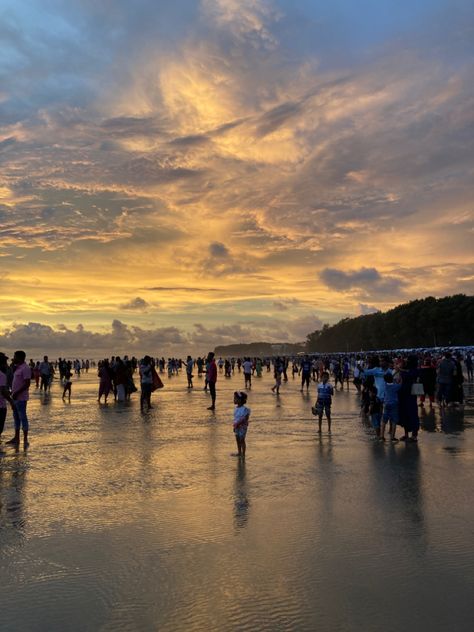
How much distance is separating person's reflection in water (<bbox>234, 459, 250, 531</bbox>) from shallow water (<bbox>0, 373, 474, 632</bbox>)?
3 cm

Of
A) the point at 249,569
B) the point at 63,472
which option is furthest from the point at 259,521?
the point at 63,472

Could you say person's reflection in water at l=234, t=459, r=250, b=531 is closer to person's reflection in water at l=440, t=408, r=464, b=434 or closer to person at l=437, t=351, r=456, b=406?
person's reflection in water at l=440, t=408, r=464, b=434

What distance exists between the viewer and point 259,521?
6.24 m

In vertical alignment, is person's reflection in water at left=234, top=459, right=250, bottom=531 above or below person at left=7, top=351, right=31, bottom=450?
below

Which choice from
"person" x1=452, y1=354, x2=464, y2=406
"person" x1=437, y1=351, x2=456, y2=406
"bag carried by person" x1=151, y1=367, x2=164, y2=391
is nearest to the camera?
"person" x1=437, y1=351, x2=456, y2=406

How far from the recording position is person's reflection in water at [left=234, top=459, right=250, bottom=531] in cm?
629

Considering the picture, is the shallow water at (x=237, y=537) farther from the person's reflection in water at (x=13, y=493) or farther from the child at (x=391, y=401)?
the child at (x=391, y=401)

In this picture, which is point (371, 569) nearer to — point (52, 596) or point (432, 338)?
point (52, 596)

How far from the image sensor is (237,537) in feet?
18.7

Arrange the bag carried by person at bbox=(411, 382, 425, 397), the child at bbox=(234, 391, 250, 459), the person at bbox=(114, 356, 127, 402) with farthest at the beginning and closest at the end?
the person at bbox=(114, 356, 127, 402)
the bag carried by person at bbox=(411, 382, 425, 397)
the child at bbox=(234, 391, 250, 459)

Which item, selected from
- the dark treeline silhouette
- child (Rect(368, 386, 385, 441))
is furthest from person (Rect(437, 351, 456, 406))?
the dark treeline silhouette

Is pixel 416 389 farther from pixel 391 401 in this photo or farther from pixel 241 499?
pixel 241 499

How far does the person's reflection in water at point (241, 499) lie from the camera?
6293 mm

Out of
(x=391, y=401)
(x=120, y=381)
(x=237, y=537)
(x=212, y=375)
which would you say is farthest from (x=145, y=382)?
(x=237, y=537)
